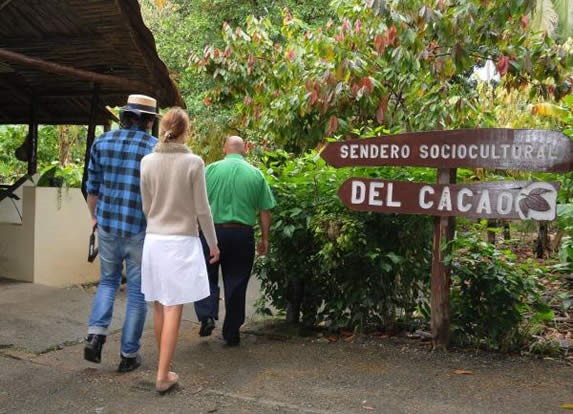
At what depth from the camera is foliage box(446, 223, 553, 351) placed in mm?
4793

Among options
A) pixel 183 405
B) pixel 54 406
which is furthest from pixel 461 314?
pixel 54 406

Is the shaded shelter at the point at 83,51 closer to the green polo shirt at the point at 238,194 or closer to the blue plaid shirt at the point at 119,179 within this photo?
the blue plaid shirt at the point at 119,179

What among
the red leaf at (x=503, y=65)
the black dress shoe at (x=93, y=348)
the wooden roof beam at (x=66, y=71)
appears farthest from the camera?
the red leaf at (x=503, y=65)

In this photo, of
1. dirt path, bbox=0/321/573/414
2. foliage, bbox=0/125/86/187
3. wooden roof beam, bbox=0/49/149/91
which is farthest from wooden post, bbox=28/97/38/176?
dirt path, bbox=0/321/573/414

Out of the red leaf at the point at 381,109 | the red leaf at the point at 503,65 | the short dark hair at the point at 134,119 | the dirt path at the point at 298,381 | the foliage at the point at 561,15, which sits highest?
the foliage at the point at 561,15

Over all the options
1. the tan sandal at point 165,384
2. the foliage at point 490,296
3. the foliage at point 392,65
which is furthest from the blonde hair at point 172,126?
the foliage at point 392,65

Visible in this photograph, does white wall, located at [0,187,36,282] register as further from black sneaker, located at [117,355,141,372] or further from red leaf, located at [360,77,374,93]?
red leaf, located at [360,77,374,93]

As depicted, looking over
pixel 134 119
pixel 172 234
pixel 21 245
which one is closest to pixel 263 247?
pixel 172 234

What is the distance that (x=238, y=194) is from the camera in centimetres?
507

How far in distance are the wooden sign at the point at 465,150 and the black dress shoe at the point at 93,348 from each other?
Result: 219 cm

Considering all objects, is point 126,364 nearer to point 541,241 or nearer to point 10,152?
point 541,241

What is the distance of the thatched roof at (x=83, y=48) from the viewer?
628 centimetres

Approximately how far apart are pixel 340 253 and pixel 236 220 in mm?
863

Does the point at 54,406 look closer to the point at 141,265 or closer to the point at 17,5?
the point at 141,265
